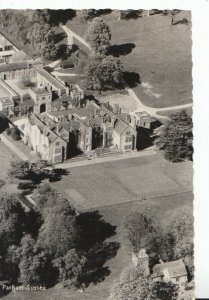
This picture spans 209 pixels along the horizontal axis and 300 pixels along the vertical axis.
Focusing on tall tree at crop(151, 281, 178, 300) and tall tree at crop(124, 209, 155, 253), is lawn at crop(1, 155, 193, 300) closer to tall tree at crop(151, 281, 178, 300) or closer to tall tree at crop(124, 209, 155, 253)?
tall tree at crop(124, 209, 155, 253)

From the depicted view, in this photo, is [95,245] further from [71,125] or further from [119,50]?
[119,50]

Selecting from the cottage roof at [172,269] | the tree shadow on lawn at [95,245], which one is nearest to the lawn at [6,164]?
the tree shadow on lawn at [95,245]

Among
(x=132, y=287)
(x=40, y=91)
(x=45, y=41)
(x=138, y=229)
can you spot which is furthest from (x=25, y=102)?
(x=132, y=287)

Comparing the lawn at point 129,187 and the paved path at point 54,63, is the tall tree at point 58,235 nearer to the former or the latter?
the lawn at point 129,187

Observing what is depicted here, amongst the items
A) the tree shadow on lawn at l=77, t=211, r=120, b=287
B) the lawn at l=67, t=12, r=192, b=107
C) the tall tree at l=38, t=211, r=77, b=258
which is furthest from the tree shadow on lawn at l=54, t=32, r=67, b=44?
the tall tree at l=38, t=211, r=77, b=258

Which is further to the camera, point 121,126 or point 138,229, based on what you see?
point 121,126

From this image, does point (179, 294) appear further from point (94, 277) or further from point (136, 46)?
point (136, 46)
